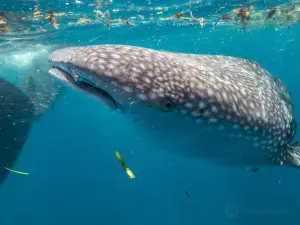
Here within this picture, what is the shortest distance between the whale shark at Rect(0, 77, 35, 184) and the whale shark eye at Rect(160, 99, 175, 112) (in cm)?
946

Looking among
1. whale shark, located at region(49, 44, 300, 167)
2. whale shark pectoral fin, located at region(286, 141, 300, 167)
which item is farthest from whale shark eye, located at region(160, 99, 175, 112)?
whale shark pectoral fin, located at region(286, 141, 300, 167)

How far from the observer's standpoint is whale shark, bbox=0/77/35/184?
1069 centimetres

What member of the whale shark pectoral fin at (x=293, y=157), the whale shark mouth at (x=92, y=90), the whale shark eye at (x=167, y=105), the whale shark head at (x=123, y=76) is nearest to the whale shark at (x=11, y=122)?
the whale shark head at (x=123, y=76)

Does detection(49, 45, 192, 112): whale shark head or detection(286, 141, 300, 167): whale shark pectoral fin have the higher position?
detection(49, 45, 192, 112): whale shark head

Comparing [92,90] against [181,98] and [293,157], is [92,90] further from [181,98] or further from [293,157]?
[293,157]

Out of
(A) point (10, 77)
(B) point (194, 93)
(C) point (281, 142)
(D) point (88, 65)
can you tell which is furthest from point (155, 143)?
(A) point (10, 77)

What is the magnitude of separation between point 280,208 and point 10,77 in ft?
90.7

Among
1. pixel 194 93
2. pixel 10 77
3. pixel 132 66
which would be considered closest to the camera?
pixel 132 66

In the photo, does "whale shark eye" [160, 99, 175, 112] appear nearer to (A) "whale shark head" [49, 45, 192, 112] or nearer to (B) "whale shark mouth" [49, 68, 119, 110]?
(A) "whale shark head" [49, 45, 192, 112]

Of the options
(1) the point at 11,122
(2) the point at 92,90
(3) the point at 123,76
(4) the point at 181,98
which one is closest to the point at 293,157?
(4) the point at 181,98

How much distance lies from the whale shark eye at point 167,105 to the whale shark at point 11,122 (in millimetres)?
9462

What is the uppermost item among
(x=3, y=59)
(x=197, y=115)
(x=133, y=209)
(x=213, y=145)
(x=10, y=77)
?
(x=197, y=115)

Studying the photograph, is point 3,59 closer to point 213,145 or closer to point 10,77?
point 10,77

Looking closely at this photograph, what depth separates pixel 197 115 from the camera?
11.2 feet
